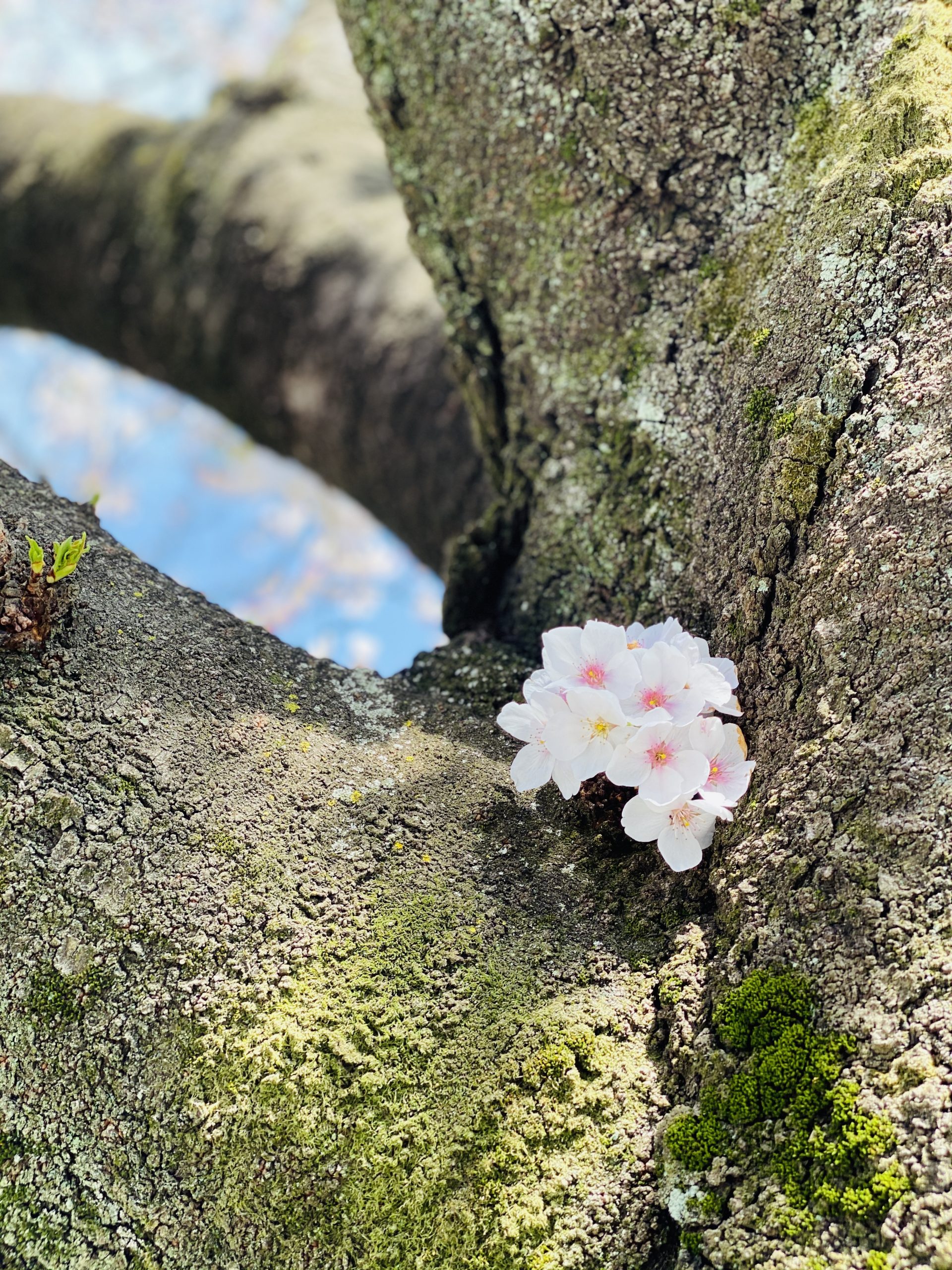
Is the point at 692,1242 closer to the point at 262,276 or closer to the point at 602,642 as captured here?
the point at 602,642

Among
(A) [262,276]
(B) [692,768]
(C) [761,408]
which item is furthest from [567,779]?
(A) [262,276]

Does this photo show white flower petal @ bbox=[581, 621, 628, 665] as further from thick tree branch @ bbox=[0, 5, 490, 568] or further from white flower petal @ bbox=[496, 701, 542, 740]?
thick tree branch @ bbox=[0, 5, 490, 568]

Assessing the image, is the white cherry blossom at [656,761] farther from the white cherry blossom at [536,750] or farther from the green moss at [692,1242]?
the green moss at [692,1242]

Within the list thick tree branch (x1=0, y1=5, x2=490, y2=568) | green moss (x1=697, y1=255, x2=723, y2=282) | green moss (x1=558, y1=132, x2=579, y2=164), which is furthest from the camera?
thick tree branch (x1=0, y1=5, x2=490, y2=568)

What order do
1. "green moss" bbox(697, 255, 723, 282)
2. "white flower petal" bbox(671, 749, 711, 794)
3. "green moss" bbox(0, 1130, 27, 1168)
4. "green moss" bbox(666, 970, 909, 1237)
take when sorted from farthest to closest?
"green moss" bbox(697, 255, 723, 282)
"white flower petal" bbox(671, 749, 711, 794)
"green moss" bbox(0, 1130, 27, 1168)
"green moss" bbox(666, 970, 909, 1237)

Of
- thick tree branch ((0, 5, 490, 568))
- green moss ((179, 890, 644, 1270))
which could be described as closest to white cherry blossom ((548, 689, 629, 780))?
green moss ((179, 890, 644, 1270))

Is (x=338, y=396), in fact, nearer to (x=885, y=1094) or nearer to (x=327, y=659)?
(x=327, y=659)
